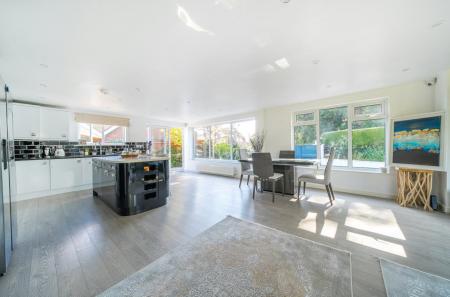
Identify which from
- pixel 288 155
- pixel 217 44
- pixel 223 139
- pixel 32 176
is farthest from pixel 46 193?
pixel 288 155

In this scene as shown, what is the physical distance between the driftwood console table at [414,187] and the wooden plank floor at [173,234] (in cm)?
25

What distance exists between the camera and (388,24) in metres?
1.64

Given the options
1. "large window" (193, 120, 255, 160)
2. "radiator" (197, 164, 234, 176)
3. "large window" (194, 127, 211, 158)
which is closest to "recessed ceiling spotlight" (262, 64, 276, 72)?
"large window" (193, 120, 255, 160)

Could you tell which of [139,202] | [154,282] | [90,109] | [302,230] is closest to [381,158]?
[302,230]

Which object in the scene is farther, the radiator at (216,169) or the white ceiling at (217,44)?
the radiator at (216,169)

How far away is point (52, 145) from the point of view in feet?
14.0

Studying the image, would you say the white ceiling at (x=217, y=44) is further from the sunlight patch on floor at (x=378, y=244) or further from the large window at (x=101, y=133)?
the sunlight patch on floor at (x=378, y=244)

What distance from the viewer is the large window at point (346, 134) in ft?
11.9

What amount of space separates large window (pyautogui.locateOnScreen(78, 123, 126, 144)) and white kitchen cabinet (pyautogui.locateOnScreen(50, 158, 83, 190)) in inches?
34.4

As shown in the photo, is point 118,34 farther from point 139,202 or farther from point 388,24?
point 388,24

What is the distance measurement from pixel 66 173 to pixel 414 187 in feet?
25.1

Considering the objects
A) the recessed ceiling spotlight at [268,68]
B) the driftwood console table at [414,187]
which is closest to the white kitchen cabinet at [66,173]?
the recessed ceiling spotlight at [268,68]

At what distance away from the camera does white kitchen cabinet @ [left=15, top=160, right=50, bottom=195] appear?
3.52m

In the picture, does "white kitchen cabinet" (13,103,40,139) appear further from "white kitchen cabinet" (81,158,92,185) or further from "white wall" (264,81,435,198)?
"white wall" (264,81,435,198)
